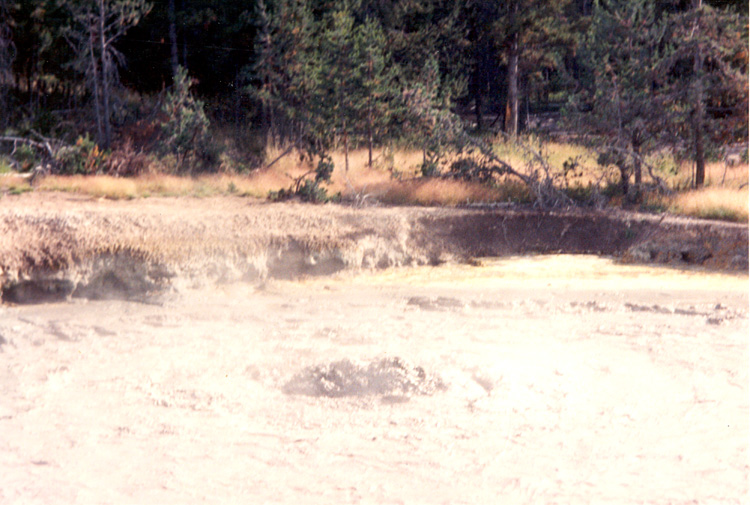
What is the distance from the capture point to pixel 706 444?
18.2ft

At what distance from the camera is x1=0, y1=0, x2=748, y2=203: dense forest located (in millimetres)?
13992

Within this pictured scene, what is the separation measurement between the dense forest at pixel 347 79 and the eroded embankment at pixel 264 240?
53.1 inches

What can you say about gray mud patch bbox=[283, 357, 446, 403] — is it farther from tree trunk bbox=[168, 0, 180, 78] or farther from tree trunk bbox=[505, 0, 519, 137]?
tree trunk bbox=[505, 0, 519, 137]

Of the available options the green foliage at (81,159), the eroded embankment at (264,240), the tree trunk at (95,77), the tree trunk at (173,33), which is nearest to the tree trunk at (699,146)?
the eroded embankment at (264,240)

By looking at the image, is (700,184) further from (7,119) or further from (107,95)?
(7,119)

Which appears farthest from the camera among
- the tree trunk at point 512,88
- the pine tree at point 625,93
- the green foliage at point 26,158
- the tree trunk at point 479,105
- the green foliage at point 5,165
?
the tree trunk at point 479,105

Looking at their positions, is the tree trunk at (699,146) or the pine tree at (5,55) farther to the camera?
the pine tree at (5,55)

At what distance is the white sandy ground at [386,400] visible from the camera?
504 centimetres

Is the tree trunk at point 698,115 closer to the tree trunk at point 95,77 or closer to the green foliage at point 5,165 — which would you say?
the tree trunk at point 95,77

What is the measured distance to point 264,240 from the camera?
1112cm

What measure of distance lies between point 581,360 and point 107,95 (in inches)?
504

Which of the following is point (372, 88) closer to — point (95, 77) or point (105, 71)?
point (105, 71)

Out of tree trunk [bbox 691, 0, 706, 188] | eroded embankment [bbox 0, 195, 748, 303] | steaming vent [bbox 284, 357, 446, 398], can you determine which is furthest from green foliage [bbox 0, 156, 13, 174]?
tree trunk [bbox 691, 0, 706, 188]

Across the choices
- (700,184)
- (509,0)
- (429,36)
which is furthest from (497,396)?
(509,0)
